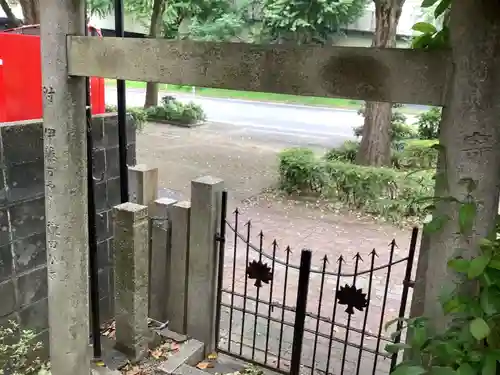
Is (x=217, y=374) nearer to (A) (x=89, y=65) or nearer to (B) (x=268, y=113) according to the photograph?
(A) (x=89, y=65)

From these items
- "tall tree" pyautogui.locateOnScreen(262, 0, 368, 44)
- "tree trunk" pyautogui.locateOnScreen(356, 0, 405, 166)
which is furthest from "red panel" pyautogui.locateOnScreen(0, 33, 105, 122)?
"tall tree" pyautogui.locateOnScreen(262, 0, 368, 44)

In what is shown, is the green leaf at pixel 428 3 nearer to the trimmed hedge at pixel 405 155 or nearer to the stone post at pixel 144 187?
the stone post at pixel 144 187

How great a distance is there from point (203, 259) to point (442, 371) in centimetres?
213

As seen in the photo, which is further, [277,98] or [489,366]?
[277,98]

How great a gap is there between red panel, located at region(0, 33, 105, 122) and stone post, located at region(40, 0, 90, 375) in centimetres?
91

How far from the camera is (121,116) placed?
3.01 metres

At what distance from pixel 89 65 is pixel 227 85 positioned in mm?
663

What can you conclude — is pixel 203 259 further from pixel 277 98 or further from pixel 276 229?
pixel 277 98

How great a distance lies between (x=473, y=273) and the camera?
128 cm

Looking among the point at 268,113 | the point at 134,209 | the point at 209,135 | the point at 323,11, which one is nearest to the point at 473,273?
the point at 134,209

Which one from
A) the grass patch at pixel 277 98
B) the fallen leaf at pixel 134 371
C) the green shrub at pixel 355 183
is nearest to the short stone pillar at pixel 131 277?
the fallen leaf at pixel 134 371

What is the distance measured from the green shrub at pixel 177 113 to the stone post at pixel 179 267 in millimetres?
13950

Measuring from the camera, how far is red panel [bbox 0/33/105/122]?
273 centimetres

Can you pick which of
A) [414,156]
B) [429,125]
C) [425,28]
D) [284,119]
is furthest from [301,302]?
[284,119]
